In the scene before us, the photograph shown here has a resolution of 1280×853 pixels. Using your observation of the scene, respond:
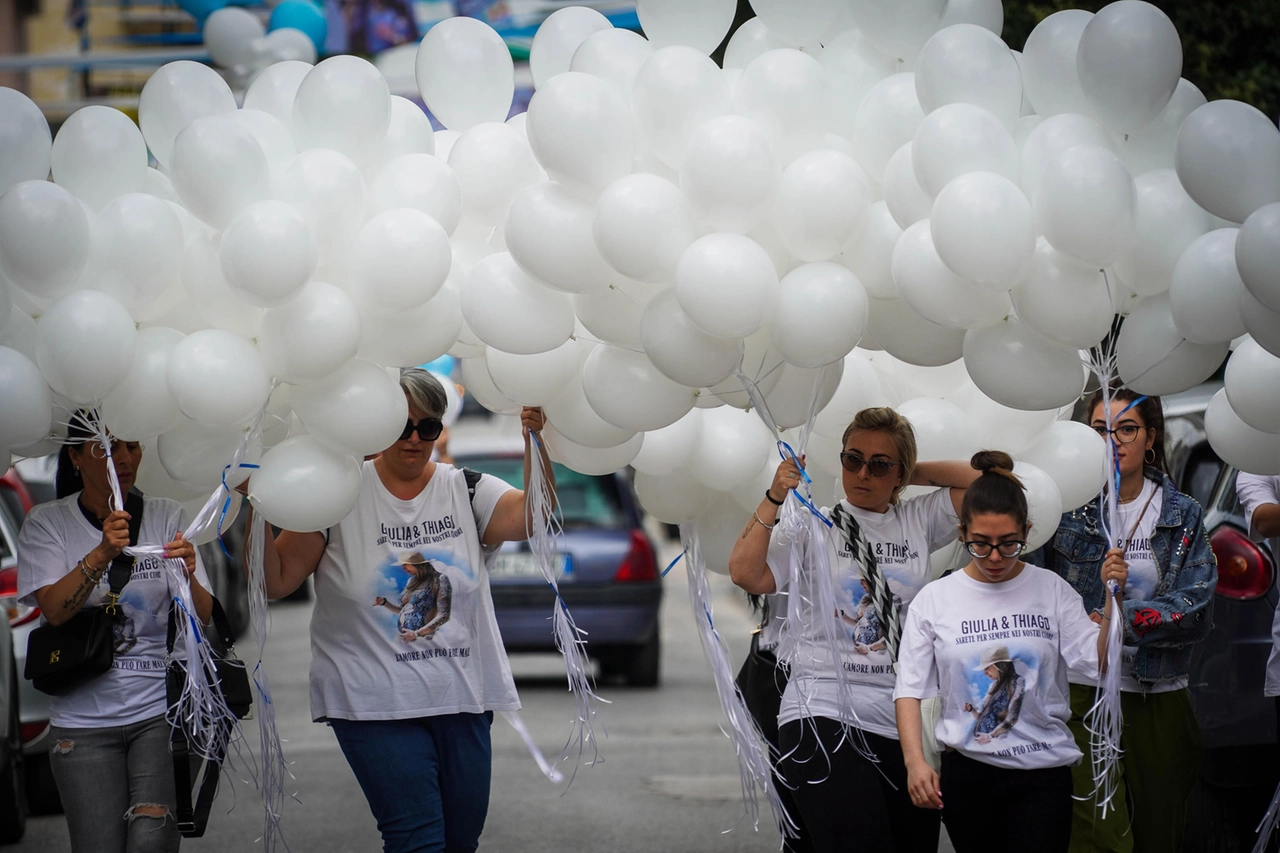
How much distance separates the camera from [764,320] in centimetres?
387

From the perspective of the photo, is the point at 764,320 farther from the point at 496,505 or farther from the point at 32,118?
the point at 32,118

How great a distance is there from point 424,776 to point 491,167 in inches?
72.2

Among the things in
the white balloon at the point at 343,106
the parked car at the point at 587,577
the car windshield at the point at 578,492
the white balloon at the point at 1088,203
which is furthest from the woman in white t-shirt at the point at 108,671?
the car windshield at the point at 578,492

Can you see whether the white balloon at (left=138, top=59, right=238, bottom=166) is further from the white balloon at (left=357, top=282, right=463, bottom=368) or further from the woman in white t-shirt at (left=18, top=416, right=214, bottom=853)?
the woman in white t-shirt at (left=18, top=416, right=214, bottom=853)

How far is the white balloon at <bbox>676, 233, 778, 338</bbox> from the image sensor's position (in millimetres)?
3748

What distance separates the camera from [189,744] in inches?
177

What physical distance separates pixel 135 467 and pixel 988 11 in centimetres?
284

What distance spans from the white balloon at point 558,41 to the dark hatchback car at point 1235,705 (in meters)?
2.65

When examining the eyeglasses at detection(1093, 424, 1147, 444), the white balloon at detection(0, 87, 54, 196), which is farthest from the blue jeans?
the eyeglasses at detection(1093, 424, 1147, 444)

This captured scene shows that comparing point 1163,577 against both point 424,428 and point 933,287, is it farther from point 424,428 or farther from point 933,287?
point 424,428

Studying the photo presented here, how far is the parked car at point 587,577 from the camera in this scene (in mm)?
10594

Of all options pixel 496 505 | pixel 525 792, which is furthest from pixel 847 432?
pixel 525 792

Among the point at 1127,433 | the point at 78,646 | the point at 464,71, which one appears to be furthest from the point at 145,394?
the point at 1127,433

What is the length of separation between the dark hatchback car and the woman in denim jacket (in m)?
0.65
